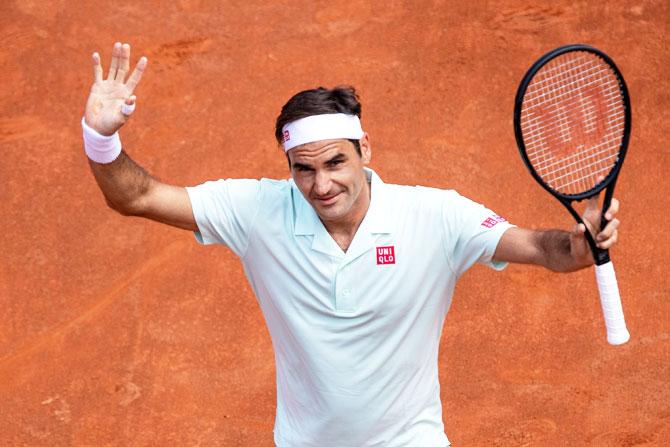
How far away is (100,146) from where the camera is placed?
3912 mm

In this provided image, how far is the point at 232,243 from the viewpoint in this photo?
4227 mm

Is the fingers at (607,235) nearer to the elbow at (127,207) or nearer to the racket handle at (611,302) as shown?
the racket handle at (611,302)

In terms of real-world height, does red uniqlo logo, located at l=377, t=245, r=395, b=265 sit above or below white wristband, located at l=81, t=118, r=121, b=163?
below

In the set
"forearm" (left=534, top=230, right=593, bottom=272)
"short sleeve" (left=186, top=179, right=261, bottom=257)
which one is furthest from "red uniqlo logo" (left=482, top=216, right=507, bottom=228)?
"short sleeve" (left=186, top=179, right=261, bottom=257)

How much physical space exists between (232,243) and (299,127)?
532mm

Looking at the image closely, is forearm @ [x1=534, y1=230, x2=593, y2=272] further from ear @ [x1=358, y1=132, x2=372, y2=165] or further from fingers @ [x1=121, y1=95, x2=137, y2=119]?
fingers @ [x1=121, y1=95, x2=137, y2=119]

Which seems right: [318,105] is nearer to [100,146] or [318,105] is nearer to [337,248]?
[337,248]

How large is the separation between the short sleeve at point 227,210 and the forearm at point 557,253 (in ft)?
3.59

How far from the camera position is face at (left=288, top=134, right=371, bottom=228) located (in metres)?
3.97

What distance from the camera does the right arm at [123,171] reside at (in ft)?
12.9

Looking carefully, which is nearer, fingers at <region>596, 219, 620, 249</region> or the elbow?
fingers at <region>596, 219, 620, 249</region>

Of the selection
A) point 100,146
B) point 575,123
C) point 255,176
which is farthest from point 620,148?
point 255,176

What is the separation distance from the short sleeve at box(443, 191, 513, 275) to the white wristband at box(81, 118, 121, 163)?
1.24 meters

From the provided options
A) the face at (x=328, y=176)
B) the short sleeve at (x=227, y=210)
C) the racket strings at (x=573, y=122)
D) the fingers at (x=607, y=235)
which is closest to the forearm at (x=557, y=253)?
the fingers at (x=607, y=235)
